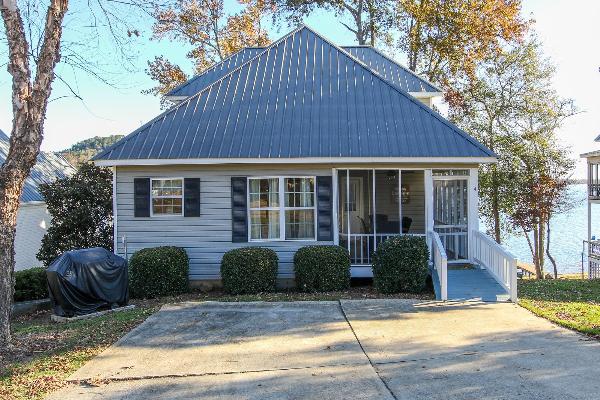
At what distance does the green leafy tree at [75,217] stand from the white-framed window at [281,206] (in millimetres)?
5768

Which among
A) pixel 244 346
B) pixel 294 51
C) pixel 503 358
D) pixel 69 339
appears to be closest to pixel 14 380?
pixel 69 339

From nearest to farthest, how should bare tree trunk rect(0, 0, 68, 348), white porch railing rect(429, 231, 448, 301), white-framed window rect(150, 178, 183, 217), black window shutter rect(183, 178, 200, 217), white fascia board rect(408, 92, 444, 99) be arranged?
1. bare tree trunk rect(0, 0, 68, 348)
2. white porch railing rect(429, 231, 448, 301)
3. black window shutter rect(183, 178, 200, 217)
4. white-framed window rect(150, 178, 183, 217)
5. white fascia board rect(408, 92, 444, 99)

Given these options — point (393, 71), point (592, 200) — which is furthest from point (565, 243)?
point (393, 71)

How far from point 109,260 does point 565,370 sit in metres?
8.64

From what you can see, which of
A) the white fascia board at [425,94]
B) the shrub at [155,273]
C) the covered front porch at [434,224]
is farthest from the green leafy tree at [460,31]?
the shrub at [155,273]

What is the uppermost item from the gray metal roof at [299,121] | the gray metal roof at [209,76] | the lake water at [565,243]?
the gray metal roof at [209,76]

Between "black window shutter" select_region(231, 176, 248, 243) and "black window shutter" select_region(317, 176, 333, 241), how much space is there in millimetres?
1706

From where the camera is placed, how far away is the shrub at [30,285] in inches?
566

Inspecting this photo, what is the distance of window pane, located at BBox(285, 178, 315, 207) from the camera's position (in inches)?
535

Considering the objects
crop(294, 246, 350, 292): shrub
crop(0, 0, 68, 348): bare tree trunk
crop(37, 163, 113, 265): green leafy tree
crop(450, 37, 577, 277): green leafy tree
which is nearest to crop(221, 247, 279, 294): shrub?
crop(294, 246, 350, 292): shrub

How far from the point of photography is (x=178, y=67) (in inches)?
1192

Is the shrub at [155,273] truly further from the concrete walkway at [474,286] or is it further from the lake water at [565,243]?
the lake water at [565,243]

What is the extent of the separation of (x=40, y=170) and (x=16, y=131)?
1724 centimetres

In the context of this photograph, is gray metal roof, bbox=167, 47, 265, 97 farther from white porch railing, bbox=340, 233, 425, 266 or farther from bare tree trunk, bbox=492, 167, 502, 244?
bare tree trunk, bbox=492, 167, 502, 244
